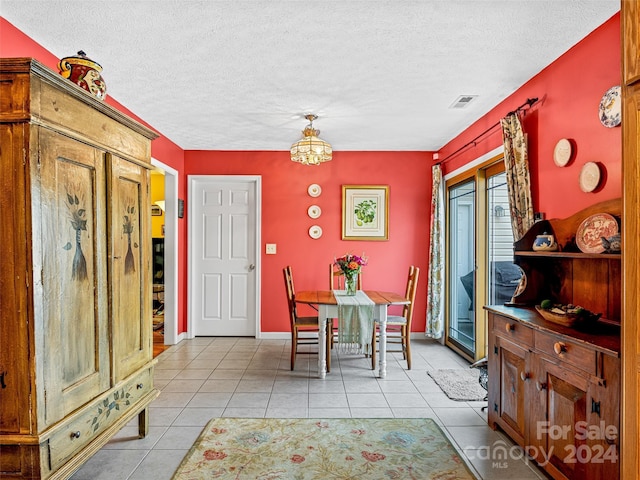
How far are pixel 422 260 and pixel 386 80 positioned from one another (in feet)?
9.35

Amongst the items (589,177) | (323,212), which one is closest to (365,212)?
(323,212)

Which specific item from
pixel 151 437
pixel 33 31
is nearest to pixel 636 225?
pixel 151 437

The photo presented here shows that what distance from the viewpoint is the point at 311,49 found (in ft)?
7.97

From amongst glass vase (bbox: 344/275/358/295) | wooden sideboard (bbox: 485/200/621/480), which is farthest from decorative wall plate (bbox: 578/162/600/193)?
glass vase (bbox: 344/275/358/295)

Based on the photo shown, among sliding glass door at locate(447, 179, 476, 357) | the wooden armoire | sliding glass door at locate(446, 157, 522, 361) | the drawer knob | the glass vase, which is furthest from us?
sliding glass door at locate(447, 179, 476, 357)

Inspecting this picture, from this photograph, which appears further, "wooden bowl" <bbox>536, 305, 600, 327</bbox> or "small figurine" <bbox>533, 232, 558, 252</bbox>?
"small figurine" <bbox>533, 232, 558, 252</bbox>

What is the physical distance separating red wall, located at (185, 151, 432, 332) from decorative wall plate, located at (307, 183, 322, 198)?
0.05 metres

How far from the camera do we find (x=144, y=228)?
93.5 inches

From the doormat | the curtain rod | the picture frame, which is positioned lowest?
the doormat

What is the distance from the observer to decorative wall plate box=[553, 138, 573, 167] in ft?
7.84

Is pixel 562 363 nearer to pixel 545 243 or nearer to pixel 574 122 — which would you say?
pixel 545 243

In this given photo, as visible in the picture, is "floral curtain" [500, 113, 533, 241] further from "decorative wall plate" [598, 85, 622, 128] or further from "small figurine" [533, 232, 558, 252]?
"decorative wall plate" [598, 85, 622, 128]

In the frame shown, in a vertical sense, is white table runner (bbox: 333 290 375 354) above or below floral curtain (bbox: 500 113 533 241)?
below

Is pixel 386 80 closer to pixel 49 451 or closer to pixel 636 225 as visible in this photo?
pixel 636 225
